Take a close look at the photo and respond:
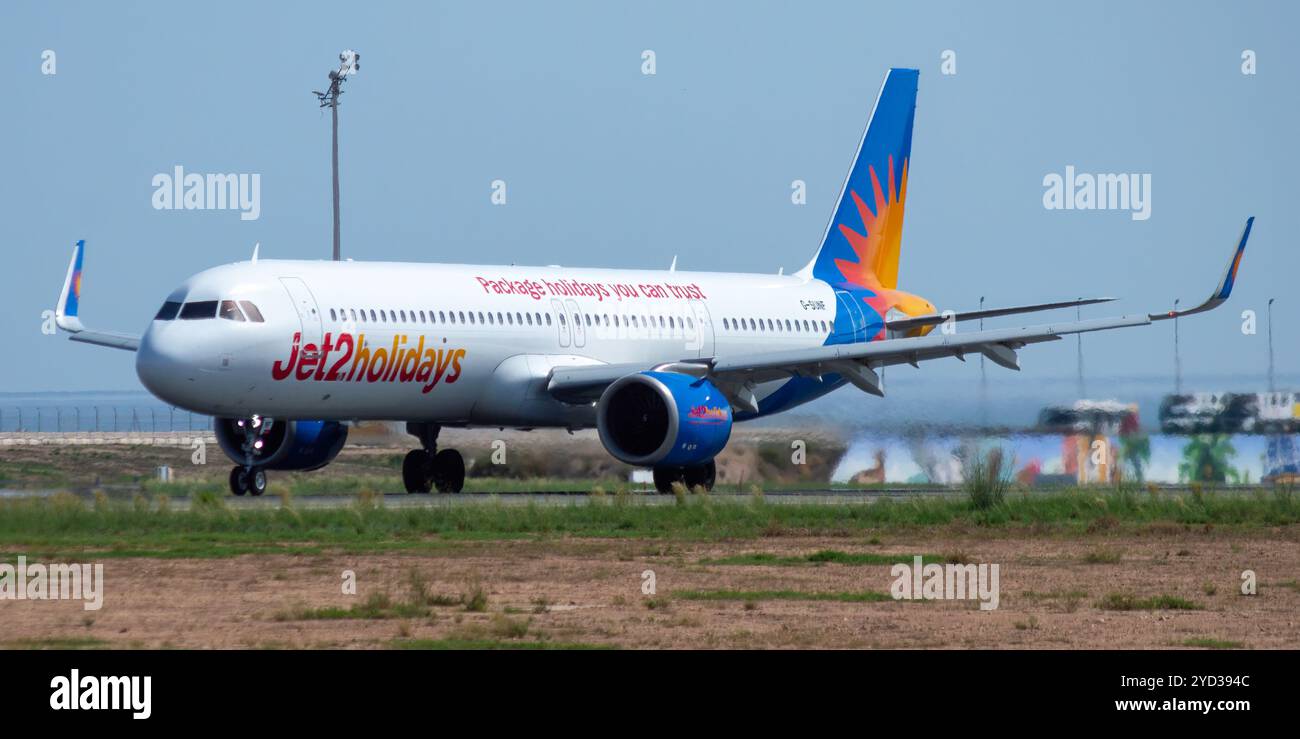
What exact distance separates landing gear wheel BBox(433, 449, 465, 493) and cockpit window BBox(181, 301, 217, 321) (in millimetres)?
7066

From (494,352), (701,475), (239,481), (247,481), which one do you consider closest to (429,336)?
(494,352)

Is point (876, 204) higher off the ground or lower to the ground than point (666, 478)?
higher

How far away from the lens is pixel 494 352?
112ft

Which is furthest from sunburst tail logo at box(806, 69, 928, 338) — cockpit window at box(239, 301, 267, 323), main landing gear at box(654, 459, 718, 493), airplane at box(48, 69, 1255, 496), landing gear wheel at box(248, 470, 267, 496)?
cockpit window at box(239, 301, 267, 323)

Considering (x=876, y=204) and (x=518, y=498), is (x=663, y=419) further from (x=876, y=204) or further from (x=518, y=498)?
(x=876, y=204)

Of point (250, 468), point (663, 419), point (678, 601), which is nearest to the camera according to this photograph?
point (678, 601)

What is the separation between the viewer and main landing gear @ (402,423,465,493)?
36.6 metres

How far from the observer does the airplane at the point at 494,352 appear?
30.7 metres

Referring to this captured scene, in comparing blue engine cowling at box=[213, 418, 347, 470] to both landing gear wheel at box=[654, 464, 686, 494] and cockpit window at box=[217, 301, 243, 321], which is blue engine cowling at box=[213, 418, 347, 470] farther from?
landing gear wheel at box=[654, 464, 686, 494]

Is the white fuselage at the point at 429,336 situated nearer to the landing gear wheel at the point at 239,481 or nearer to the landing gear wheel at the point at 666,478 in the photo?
the landing gear wheel at the point at 666,478

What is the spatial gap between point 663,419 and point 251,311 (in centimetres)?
698

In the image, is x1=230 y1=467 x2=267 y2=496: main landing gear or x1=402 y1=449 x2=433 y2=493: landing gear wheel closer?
x1=230 y1=467 x2=267 y2=496: main landing gear
